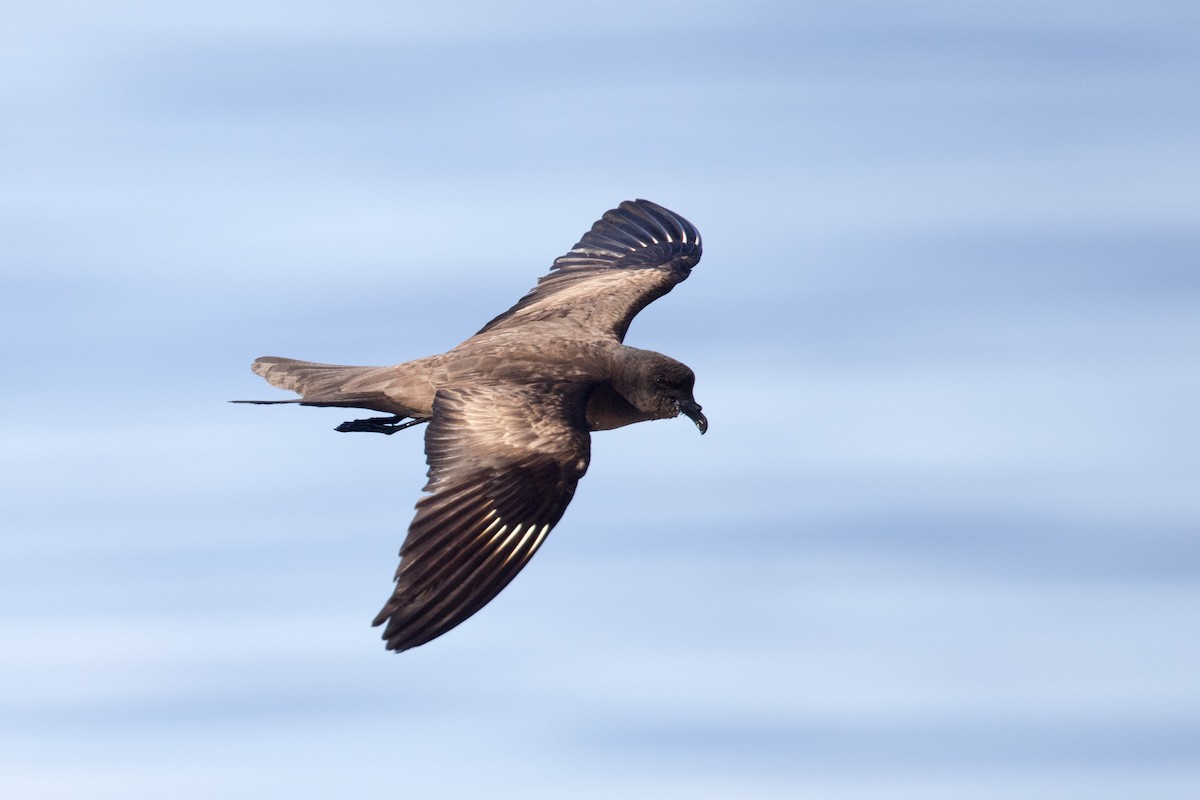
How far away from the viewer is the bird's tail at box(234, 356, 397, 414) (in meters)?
13.9

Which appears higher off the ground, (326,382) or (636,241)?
(636,241)

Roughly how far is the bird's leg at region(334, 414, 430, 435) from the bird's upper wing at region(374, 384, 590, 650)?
0.99 meters

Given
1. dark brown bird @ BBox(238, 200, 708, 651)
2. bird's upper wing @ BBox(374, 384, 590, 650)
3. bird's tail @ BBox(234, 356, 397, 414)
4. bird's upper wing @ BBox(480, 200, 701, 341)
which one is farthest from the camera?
bird's upper wing @ BBox(480, 200, 701, 341)

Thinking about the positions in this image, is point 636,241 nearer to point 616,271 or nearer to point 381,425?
point 616,271

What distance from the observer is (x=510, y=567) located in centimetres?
1161

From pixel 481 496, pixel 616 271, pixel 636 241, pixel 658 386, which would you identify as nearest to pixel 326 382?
pixel 658 386

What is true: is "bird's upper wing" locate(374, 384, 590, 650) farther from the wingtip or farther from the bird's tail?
the wingtip

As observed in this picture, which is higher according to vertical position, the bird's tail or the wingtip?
the wingtip

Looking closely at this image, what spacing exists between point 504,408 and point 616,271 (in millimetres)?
4742

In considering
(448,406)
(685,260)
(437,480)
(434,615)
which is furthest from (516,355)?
(685,260)

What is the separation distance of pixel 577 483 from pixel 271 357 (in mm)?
3650

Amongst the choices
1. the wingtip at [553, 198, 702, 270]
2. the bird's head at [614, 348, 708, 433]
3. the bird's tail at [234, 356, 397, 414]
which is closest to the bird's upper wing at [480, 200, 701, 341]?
the wingtip at [553, 198, 702, 270]

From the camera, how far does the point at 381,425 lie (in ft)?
46.0

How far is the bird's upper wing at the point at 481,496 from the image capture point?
11.2m
